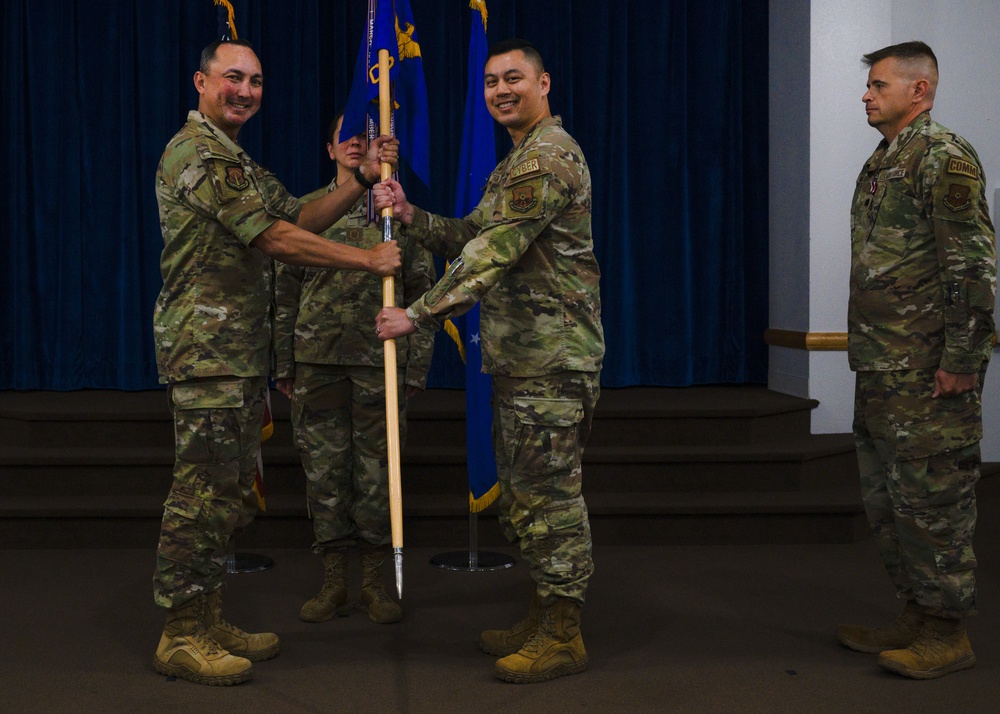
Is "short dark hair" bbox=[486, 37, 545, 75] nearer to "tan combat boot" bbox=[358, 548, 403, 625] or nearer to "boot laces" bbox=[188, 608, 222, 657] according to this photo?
"tan combat boot" bbox=[358, 548, 403, 625]

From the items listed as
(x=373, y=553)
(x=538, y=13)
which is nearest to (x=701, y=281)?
(x=538, y=13)

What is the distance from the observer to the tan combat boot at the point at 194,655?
9.58 feet

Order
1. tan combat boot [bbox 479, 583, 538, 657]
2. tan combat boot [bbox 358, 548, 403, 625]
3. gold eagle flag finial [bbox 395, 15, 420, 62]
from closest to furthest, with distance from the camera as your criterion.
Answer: tan combat boot [bbox 479, 583, 538, 657] < tan combat boot [bbox 358, 548, 403, 625] < gold eagle flag finial [bbox 395, 15, 420, 62]

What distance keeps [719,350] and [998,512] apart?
1.84 metres

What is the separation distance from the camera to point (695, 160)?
6.19 m

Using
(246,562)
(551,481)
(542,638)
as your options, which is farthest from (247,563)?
(551,481)

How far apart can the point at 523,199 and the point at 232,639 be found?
5.37 ft

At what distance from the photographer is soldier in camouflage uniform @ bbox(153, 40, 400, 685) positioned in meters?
2.91

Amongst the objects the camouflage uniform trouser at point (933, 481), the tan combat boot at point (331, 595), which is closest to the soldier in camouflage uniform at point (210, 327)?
the tan combat boot at point (331, 595)

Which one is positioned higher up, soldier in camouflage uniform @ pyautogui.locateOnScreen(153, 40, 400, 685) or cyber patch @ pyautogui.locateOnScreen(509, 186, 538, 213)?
cyber patch @ pyautogui.locateOnScreen(509, 186, 538, 213)

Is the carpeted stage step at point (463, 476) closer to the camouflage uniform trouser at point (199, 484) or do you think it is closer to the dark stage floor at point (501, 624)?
the dark stage floor at point (501, 624)

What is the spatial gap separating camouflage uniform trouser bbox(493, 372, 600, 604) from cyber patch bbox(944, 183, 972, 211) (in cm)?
118

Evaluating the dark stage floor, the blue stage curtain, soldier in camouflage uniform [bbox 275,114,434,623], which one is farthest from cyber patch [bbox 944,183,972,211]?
the blue stage curtain

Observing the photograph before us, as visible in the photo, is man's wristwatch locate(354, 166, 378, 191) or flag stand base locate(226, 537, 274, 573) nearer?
man's wristwatch locate(354, 166, 378, 191)
